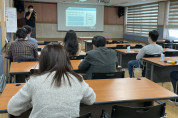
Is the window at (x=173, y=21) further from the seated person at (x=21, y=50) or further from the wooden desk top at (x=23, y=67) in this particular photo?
the seated person at (x=21, y=50)

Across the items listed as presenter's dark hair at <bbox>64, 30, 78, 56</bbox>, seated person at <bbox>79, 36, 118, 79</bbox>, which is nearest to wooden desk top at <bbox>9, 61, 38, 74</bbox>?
presenter's dark hair at <bbox>64, 30, 78, 56</bbox>

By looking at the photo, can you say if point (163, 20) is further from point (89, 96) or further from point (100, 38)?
point (89, 96)

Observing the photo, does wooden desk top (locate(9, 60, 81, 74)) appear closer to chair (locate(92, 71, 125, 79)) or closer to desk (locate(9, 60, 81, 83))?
desk (locate(9, 60, 81, 83))

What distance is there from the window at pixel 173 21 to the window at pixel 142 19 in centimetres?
105

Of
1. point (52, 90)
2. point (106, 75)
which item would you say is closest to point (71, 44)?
point (106, 75)

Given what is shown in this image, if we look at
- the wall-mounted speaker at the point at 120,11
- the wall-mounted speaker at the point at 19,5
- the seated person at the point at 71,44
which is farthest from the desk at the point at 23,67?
the wall-mounted speaker at the point at 120,11

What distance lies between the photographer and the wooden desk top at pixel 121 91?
1.66 m

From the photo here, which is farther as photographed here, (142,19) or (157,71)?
(142,19)

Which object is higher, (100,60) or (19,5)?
(19,5)

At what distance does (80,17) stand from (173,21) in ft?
18.0

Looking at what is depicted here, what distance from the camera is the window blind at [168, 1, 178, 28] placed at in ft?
28.4

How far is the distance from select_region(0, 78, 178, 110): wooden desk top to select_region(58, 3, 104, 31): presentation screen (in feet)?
32.2

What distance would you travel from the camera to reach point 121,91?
1860mm

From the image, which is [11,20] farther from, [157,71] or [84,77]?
[157,71]
